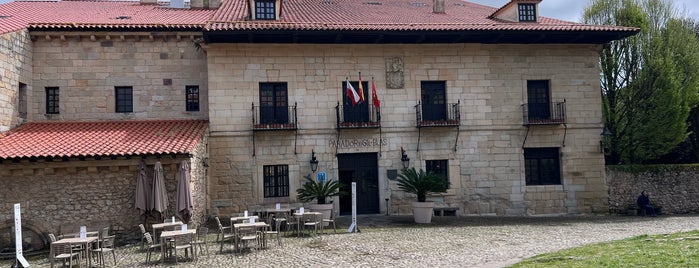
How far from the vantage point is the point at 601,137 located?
17125mm

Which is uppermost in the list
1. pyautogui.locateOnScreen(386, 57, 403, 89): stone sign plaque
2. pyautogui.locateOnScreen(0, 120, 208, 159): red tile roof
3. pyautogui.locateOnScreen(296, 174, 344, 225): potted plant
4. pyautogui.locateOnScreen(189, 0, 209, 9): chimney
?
pyautogui.locateOnScreen(189, 0, 209, 9): chimney

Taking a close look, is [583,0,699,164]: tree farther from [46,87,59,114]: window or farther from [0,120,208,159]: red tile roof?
[46,87,59,114]: window

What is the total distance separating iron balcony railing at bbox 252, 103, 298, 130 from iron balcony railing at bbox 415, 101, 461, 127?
421 centimetres

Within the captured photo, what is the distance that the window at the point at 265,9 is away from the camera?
54.0 ft

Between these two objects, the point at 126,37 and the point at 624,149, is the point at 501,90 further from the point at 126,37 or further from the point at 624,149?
the point at 126,37

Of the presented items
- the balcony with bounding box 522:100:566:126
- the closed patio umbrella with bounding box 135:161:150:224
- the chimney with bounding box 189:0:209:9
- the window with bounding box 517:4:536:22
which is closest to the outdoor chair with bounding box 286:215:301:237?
the closed patio umbrella with bounding box 135:161:150:224

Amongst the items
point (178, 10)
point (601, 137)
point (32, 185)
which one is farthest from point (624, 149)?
point (32, 185)

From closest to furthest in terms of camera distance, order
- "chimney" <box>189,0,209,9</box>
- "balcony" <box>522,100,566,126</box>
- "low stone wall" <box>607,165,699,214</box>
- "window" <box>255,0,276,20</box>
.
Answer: "window" <box>255,0,276,20</box> < "balcony" <box>522,100,566,126</box> < "low stone wall" <box>607,165,699,214</box> < "chimney" <box>189,0,209,9</box>

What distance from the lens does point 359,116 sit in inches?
643

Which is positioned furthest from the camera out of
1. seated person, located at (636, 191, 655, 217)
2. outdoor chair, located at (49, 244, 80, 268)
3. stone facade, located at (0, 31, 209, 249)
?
seated person, located at (636, 191, 655, 217)

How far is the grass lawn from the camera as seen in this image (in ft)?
24.3

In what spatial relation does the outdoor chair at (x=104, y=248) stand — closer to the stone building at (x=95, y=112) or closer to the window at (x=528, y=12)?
the stone building at (x=95, y=112)

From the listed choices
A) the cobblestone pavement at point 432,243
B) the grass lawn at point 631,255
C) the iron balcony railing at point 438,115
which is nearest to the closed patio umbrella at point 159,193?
the cobblestone pavement at point 432,243

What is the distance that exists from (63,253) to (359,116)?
951cm
